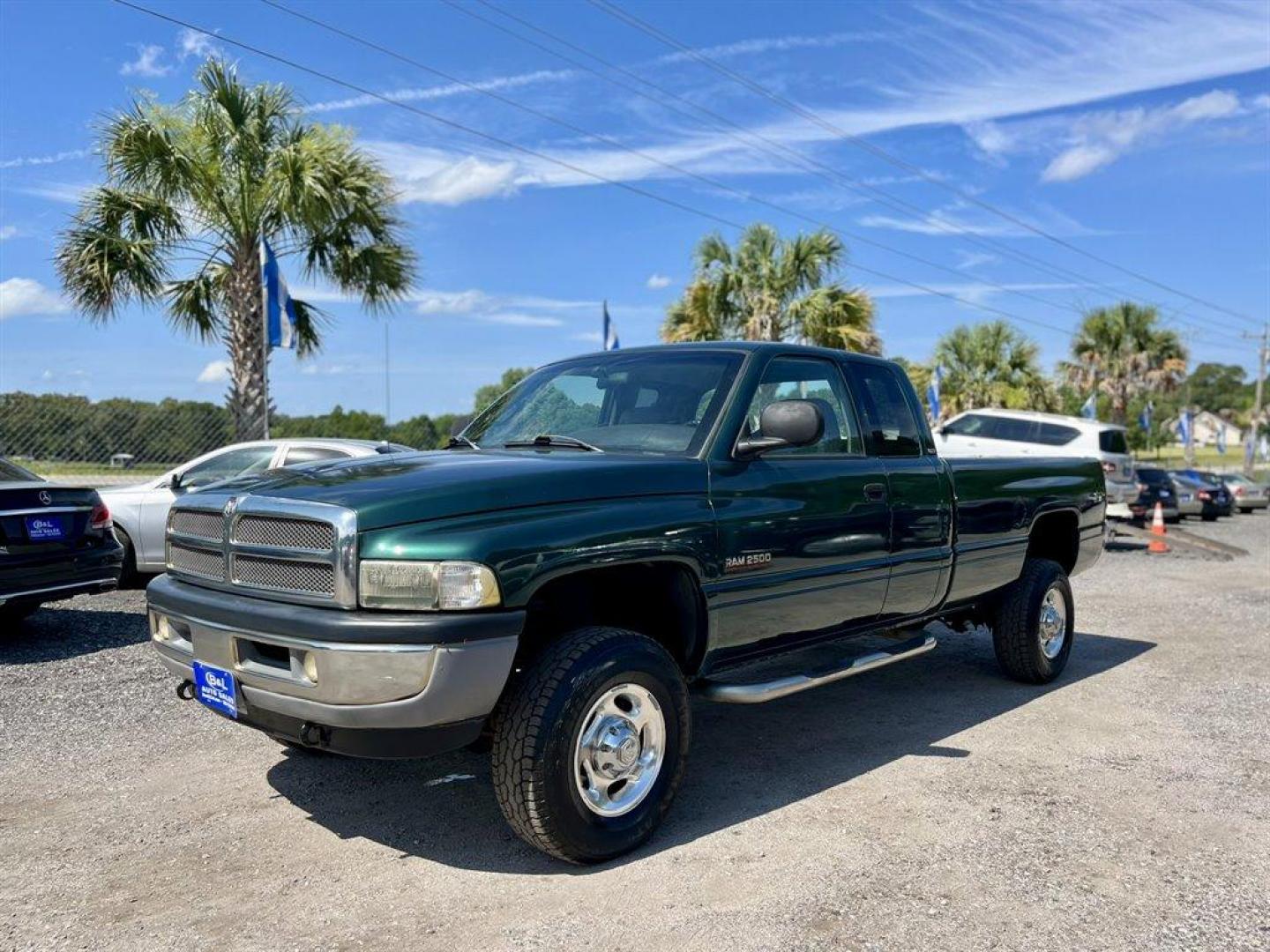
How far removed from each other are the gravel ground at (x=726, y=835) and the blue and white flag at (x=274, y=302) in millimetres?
7346

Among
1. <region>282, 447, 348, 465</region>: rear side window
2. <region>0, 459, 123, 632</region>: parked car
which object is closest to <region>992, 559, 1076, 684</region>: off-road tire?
<region>282, 447, 348, 465</region>: rear side window

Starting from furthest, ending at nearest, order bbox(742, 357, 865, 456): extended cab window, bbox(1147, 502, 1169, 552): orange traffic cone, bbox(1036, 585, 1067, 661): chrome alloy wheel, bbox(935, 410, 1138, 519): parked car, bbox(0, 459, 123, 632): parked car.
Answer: bbox(935, 410, 1138, 519): parked car
bbox(1147, 502, 1169, 552): orange traffic cone
bbox(0, 459, 123, 632): parked car
bbox(1036, 585, 1067, 661): chrome alloy wheel
bbox(742, 357, 865, 456): extended cab window

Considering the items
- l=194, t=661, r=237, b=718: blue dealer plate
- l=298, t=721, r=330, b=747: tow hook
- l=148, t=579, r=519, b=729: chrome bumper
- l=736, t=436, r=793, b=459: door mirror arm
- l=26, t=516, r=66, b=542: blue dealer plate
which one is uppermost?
l=736, t=436, r=793, b=459: door mirror arm

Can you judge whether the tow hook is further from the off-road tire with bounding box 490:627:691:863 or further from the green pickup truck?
the off-road tire with bounding box 490:627:691:863

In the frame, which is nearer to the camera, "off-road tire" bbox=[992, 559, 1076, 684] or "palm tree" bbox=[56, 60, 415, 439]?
"off-road tire" bbox=[992, 559, 1076, 684]

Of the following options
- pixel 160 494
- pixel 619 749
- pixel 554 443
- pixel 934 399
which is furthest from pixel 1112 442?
pixel 619 749

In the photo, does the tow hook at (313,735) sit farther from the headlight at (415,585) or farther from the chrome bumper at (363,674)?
the headlight at (415,585)

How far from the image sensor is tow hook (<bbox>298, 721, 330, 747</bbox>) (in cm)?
352

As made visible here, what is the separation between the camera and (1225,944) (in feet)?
10.4

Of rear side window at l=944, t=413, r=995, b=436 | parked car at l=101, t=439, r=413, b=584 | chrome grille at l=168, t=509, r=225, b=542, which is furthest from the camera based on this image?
rear side window at l=944, t=413, r=995, b=436

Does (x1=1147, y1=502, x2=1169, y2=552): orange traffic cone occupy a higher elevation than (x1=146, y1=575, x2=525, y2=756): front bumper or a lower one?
lower

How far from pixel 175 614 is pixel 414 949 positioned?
1.67m

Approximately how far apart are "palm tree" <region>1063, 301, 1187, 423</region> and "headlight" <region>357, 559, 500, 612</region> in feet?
120

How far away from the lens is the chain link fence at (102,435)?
1190 centimetres
